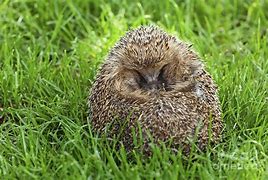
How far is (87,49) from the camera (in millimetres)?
6086

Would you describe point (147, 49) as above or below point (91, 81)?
above

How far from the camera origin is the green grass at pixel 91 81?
4.38m

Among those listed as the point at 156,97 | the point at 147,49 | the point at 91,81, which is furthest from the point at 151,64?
the point at 91,81

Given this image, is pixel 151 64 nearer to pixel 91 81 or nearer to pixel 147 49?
pixel 147 49

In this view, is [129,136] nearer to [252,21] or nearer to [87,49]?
[87,49]

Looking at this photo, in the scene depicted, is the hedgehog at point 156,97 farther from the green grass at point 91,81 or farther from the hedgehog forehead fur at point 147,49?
the green grass at point 91,81

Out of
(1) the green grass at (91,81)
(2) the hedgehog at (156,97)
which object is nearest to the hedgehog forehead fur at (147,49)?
(2) the hedgehog at (156,97)

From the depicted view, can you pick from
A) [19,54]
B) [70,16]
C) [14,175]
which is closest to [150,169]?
[14,175]

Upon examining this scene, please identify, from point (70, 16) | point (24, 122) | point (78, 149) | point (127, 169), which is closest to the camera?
point (127, 169)

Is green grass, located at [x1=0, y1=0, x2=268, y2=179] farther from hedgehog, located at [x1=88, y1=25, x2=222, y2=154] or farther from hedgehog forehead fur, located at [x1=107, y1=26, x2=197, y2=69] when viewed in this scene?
hedgehog forehead fur, located at [x1=107, y1=26, x2=197, y2=69]

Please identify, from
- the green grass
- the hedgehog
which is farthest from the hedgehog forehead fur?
the green grass

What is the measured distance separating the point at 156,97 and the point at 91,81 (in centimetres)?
113

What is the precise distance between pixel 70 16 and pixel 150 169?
2657 millimetres

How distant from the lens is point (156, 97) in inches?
176
